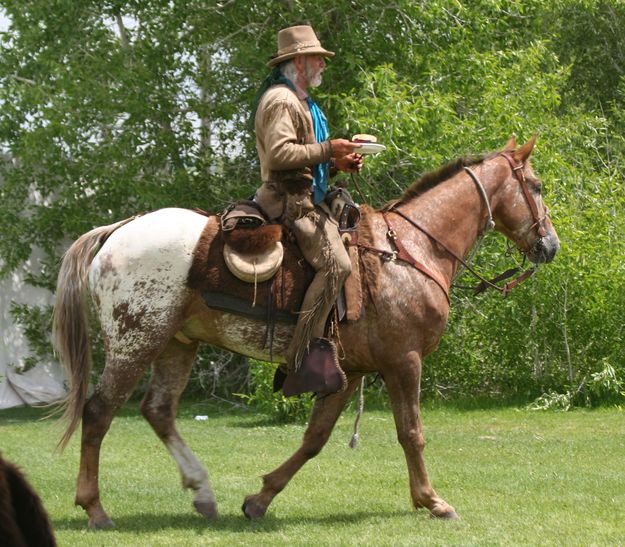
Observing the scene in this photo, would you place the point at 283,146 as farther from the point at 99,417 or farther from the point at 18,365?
the point at 18,365

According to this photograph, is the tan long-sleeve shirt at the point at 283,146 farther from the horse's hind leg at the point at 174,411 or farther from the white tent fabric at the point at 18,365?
the white tent fabric at the point at 18,365

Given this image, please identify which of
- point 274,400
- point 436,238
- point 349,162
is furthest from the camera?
point 274,400

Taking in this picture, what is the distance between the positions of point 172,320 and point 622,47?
64.7ft

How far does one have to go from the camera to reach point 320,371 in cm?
613

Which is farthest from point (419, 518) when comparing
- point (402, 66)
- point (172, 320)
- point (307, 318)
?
point (402, 66)

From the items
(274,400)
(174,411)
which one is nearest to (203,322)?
(174,411)

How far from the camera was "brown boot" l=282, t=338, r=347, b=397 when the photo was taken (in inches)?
241

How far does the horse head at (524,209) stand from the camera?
696 cm

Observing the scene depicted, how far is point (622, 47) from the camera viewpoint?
23.7m

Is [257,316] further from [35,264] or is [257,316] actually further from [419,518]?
[35,264]

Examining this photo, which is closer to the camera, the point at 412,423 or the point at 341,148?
the point at 341,148

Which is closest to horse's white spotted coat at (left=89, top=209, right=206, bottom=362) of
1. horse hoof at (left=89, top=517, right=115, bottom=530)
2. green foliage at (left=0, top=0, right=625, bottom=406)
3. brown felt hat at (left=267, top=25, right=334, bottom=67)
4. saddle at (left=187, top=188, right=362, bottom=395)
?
saddle at (left=187, top=188, right=362, bottom=395)

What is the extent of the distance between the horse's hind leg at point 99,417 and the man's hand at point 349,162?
157cm

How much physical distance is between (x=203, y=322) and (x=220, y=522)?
3.77ft
